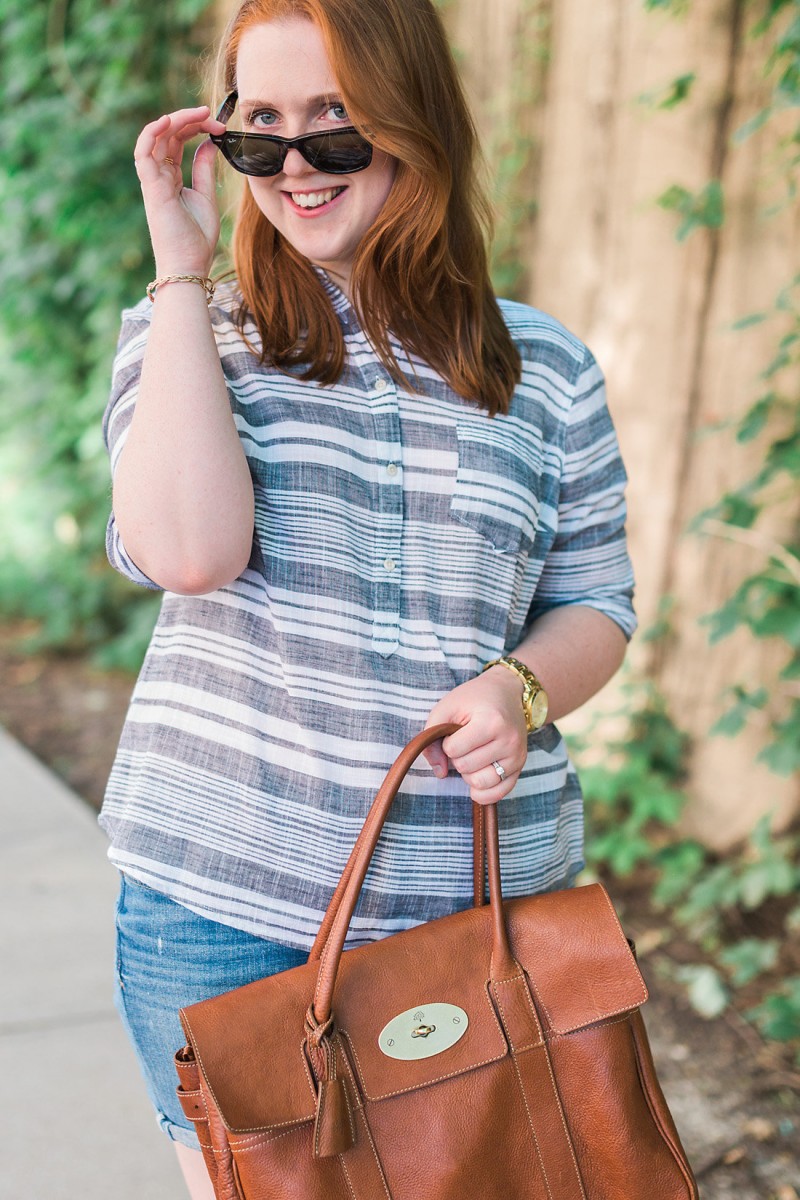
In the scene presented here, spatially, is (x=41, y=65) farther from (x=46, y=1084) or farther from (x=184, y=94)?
(x=46, y=1084)

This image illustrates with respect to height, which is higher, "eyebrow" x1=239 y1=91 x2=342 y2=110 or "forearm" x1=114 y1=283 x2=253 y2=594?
"eyebrow" x1=239 y1=91 x2=342 y2=110

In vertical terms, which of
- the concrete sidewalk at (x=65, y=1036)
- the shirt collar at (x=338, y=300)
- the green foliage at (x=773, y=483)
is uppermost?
the shirt collar at (x=338, y=300)

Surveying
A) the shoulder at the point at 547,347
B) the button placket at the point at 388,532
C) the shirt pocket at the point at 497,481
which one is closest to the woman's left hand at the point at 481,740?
the button placket at the point at 388,532

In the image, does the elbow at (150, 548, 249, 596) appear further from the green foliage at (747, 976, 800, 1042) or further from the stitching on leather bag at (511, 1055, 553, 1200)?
the green foliage at (747, 976, 800, 1042)

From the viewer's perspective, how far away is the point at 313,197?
4.53 ft

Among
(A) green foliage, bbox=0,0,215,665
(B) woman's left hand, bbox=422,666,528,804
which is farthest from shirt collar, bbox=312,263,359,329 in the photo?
(A) green foliage, bbox=0,0,215,665

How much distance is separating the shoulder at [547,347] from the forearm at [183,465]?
491 millimetres

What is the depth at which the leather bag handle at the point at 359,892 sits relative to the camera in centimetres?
114

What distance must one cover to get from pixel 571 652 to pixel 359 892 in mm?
484

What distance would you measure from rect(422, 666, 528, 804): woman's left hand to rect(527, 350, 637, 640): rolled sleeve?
34 centimetres

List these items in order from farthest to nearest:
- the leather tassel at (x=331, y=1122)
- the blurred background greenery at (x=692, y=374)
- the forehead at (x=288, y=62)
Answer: the blurred background greenery at (x=692, y=374) → the forehead at (x=288, y=62) → the leather tassel at (x=331, y=1122)

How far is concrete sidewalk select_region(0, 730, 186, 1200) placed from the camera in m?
2.28

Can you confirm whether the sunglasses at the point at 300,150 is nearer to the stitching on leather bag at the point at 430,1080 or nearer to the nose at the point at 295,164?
the nose at the point at 295,164

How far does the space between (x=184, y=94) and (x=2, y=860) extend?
10.8 ft
